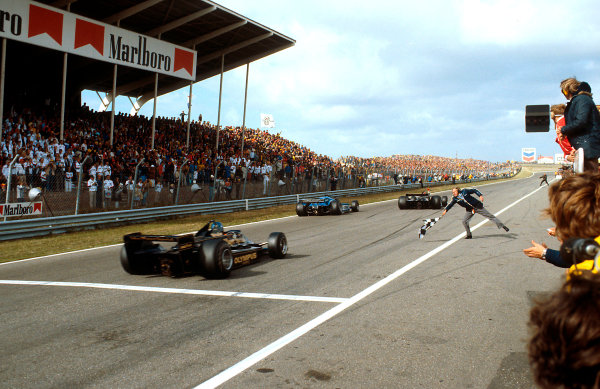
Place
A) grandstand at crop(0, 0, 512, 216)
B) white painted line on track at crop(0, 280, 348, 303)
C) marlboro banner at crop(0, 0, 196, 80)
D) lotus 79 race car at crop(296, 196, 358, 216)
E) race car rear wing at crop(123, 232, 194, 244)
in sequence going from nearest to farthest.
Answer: white painted line on track at crop(0, 280, 348, 303) → race car rear wing at crop(123, 232, 194, 244) → grandstand at crop(0, 0, 512, 216) → lotus 79 race car at crop(296, 196, 358, 216) → marlboro banner at crop(0, 0, 196, 80)

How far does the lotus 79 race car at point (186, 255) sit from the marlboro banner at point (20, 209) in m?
8.28

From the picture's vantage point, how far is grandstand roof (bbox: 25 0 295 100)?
27719 mm

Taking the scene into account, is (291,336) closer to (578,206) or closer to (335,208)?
(578,206)

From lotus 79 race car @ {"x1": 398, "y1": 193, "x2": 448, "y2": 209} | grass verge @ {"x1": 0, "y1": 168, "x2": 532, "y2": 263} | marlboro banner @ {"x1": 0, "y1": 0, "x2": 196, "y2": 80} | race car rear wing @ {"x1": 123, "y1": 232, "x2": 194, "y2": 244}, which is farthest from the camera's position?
lotus 79 race car @ {"x1": 398, "y1": 193, "x2": 448, "y2": 209}

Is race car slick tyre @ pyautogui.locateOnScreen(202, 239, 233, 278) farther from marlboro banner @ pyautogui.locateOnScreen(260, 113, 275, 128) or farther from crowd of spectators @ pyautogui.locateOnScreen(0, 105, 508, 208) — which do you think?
marlboro banner @ pyautogui.locateOnScreen(260, 113, 275, 128)

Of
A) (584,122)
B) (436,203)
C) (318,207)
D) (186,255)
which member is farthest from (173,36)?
(584,122)

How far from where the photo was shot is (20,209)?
15.2 metres

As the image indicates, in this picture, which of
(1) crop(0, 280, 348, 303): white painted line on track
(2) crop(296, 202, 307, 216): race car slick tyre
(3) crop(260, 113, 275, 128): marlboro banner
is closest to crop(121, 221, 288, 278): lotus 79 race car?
(1) crop(0, 280, 348, 303): white painted line on track

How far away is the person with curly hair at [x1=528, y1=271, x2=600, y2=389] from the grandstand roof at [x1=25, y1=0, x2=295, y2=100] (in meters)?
27.9

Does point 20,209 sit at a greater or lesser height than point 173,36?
lesser

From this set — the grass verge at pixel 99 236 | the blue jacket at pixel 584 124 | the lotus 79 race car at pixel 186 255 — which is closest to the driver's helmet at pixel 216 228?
the lotus 79 race car at pixel 186 255

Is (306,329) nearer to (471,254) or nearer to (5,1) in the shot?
(471,254)

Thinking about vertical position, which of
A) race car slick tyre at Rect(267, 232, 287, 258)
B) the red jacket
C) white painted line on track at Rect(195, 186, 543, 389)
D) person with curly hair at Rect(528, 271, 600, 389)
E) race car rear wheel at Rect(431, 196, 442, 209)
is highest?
the red jacket

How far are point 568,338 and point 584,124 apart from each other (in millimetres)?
4344
